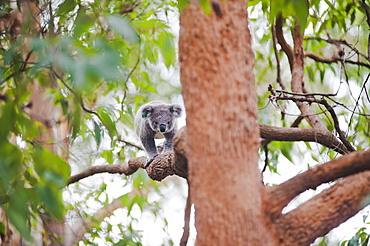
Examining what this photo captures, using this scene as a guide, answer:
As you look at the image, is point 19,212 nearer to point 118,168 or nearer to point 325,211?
point 325,211

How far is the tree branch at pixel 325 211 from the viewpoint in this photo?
1.22m

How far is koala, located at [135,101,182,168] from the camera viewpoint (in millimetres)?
3545

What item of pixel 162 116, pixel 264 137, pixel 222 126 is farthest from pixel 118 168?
pixel 222 126

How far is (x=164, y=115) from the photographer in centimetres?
363

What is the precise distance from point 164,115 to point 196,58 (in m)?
2.25

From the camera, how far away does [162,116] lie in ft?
11.8

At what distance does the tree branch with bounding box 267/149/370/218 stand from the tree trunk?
0.14 feet

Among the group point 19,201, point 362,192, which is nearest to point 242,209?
point 362,192

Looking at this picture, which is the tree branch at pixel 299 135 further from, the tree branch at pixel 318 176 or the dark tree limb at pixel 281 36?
the tree branch at pixel 318 176

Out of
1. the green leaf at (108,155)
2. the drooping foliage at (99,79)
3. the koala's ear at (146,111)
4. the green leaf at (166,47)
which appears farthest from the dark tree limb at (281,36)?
the green leaf at (108,155)

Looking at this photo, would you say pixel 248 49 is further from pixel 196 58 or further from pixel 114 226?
pixel 114 226

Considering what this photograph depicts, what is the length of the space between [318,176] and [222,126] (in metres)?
0.29

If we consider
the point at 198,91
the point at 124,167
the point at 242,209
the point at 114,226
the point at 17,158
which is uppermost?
the point at 198,91

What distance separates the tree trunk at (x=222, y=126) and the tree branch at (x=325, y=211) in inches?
2.5
